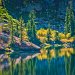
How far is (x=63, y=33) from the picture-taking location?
7810 inches

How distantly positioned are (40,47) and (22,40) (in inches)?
314

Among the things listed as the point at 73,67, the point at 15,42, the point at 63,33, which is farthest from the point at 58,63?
the point at 63,33

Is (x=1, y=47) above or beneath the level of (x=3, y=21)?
beneath

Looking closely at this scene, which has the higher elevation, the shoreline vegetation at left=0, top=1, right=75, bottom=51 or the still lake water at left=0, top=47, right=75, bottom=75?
the shoreline vegetation at left=0, top=1, right=75, bottom=51

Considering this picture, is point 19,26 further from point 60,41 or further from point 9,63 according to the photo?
point 9,63

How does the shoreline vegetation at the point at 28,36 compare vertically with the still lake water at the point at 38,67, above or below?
above

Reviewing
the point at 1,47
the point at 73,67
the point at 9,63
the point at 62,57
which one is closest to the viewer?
the point at 73,67

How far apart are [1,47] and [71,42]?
45.0m

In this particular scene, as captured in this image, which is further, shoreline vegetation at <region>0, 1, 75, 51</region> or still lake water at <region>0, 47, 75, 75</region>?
shoreline vegetation at <region>0, 1, 75, 51</region>

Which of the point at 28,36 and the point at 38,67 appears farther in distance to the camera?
the point at 28,36

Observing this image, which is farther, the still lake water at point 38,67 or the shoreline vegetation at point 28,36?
the shoreline vegetation at point 28,36

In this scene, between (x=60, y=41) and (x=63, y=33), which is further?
(x=63, y=33)

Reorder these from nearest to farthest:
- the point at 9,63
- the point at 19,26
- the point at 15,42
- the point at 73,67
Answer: the point at 73,67, the point at 9,63, the point at 15,42, the point at 19,26

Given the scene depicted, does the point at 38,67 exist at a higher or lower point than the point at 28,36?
lower
